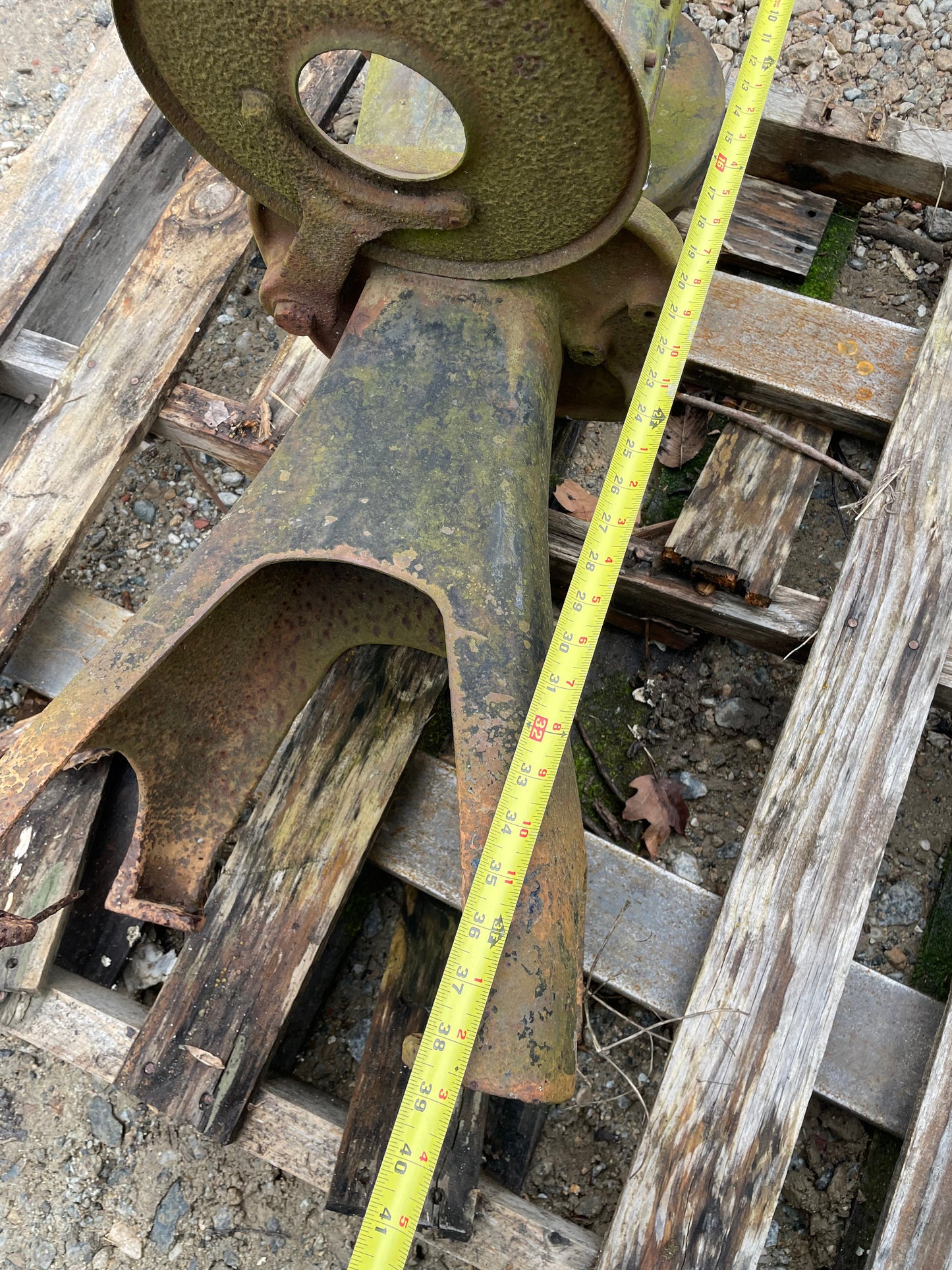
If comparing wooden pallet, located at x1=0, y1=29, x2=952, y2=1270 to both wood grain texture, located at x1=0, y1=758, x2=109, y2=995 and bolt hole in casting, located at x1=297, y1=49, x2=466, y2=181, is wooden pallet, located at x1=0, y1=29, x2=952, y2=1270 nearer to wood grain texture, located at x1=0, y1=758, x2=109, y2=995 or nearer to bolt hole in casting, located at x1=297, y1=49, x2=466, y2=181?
wood grain texture, located at x1=0, y1=758, x2=109, y2=995

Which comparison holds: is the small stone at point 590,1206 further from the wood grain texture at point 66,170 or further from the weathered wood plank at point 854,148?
the weathered wood plank at point 854,148

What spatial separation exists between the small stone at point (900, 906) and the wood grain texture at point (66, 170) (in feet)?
7.83

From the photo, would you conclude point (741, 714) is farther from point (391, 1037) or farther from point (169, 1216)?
point (169, 1216)

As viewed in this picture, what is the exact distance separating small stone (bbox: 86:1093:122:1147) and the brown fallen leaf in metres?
1.23

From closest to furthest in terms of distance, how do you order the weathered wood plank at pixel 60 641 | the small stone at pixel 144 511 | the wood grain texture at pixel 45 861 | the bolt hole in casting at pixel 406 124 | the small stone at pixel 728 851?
the bolt hole in casting at pixel 406 124 < the wood grain texture at pixel 45 861 < the weathered wood plank at pixel 60 641 < the small stone at pixel 728 851 < the small stone at pixel 144 511

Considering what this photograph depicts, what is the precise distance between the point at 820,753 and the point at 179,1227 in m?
1.54

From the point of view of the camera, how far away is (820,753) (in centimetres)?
173

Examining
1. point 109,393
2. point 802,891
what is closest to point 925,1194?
point 802,891

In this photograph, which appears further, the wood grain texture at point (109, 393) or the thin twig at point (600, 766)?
the thin twig at point (600, 766)

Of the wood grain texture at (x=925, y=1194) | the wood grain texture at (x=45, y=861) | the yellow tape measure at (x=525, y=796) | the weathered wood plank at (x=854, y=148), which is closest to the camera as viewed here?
the yellow tape measure at (x=525, y=796)

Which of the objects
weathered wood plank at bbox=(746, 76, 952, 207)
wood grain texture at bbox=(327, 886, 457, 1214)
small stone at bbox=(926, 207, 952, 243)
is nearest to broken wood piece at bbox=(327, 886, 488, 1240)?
wood grain texture at bbox=(327, 886, 457, 1214)

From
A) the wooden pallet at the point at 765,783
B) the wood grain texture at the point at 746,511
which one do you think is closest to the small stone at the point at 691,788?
the wooden pallet at the point at 765,783

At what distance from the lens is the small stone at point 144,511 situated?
98.3 inches

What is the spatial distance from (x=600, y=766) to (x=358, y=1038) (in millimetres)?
784
